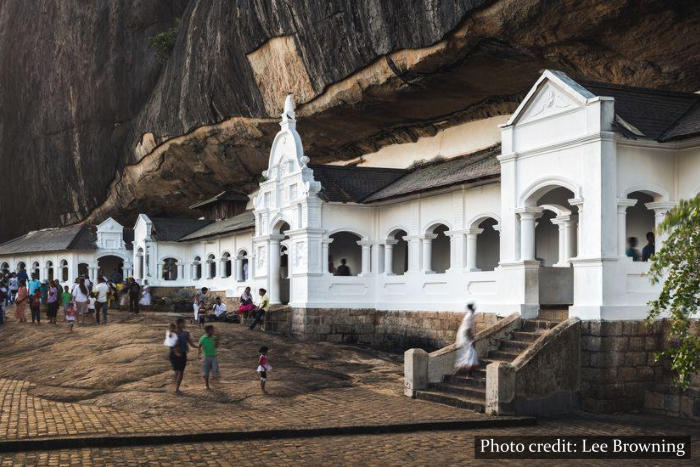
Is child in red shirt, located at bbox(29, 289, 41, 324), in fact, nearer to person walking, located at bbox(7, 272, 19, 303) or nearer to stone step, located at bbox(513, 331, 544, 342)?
person walking, located at bbox(7, 272, 19, 303)

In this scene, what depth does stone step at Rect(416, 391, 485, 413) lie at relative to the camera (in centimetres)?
1497

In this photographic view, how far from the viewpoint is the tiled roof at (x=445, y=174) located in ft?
69.9

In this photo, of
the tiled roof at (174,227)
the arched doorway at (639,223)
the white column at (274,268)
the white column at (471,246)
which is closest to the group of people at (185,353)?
the white column at (471,246)

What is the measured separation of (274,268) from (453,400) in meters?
14.5

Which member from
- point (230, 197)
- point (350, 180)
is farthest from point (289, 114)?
point (230, 197)

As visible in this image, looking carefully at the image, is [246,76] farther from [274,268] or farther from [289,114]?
[274,268]

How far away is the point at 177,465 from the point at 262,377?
5.67 meters

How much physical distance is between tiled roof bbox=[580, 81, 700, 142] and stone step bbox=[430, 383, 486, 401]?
5.91 meters

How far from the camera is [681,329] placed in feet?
35.9

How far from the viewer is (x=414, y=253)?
24.6 m

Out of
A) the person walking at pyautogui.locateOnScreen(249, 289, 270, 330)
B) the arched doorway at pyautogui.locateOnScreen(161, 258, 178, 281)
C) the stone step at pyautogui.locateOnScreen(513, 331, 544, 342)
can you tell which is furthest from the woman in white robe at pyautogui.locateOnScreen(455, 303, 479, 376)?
the arched doorway at pyautogui.locateOnScreen(161, 258, 178, 281)

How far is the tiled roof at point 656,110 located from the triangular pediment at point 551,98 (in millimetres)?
516

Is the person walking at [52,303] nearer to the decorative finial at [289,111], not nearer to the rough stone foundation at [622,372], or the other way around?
the decorative finial at [289,111]

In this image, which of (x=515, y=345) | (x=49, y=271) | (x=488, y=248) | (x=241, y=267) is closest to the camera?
(x=515, y=345)
